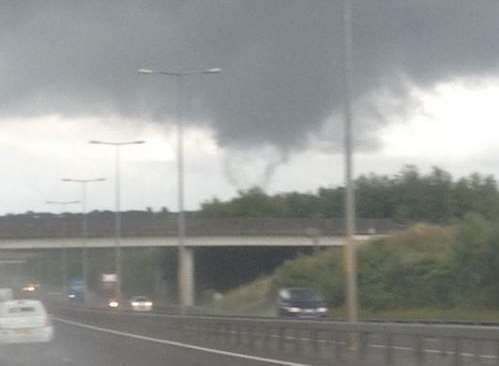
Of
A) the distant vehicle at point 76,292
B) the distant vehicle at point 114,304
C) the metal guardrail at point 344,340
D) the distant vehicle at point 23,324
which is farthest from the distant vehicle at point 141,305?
the distant vehicle at point 23,324

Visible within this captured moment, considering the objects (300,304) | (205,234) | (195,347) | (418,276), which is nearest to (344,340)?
(195,347)

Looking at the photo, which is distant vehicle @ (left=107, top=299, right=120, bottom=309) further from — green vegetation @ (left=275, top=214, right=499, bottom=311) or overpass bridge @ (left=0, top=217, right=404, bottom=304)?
green vegetation @ (left=275, top=214, right=499, bottom=311)

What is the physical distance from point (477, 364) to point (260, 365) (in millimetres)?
7877

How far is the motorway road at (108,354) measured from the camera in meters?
34.9

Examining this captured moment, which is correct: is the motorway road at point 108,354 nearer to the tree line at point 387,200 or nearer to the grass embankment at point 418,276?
the grass embankment at point 418,276

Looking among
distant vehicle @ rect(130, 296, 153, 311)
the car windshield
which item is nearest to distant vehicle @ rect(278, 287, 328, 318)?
the car windshield

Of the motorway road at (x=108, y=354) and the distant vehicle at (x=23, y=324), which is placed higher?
the distant vehicle at (x=23, y=324)

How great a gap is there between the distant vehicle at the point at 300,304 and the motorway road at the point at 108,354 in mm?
17110

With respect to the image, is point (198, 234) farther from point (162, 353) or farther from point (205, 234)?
point (162, 353)

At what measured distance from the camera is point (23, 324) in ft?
144

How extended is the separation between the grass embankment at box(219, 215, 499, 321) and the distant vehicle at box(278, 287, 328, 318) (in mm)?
7918

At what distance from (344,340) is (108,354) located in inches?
346

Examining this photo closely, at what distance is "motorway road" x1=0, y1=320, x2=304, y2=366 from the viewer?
3488cm

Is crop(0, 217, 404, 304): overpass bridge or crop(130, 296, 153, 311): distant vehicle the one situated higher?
crop(0, 217, 404, 304): overpass bridge
